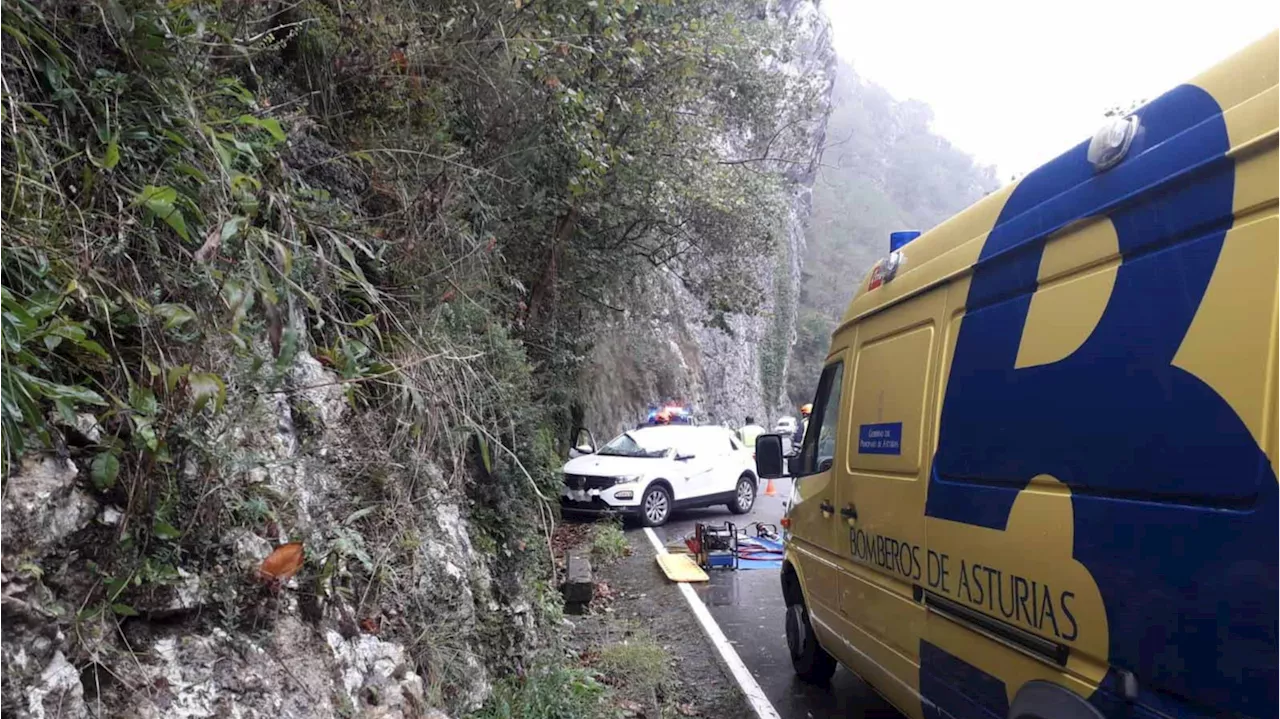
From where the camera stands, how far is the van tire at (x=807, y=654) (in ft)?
17.6

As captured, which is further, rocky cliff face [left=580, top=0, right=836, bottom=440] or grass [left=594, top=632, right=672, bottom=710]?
rocky cliff face [left=580, top=0, right=836, bottom=440]

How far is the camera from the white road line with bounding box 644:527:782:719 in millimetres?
5117

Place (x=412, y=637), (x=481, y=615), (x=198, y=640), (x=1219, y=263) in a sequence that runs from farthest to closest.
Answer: (x=481, y=615) → (x=412, y=637) → (x=198, y=640) → (x=1219, y=263)

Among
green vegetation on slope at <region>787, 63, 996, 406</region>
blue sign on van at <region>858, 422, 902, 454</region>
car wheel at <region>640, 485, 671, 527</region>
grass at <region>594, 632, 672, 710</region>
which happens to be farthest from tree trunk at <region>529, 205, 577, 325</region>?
green vegetation on slope at <region>787, 63, 996, 406</region>

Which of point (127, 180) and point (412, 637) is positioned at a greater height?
point (127, 180)

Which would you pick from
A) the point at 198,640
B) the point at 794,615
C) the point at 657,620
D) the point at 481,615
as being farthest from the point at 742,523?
the point at 198,640

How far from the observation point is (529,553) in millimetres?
5848

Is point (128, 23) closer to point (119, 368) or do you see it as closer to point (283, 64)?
point (119, 368)

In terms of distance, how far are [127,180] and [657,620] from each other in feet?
18.8

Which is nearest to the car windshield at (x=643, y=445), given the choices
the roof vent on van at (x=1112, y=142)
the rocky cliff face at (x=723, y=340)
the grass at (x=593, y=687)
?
the rocky cliff face at (x=723, y=340)

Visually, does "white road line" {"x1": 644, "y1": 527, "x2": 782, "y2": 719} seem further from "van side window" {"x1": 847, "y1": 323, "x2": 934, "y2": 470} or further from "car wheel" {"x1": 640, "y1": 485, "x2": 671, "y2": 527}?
"car wheel" {"x1": 640, "y1": 485, "x2": 671, "y2": 527}

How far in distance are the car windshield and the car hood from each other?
269 millimetres

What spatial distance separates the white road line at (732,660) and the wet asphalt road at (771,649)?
6 cm

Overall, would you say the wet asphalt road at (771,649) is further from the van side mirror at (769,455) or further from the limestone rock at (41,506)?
the limestone rock at (41,506)
